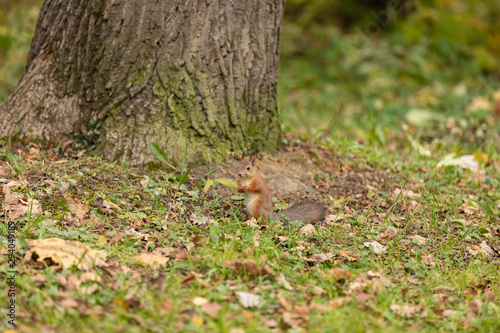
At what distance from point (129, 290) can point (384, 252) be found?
185cm

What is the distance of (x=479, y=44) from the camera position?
9.62 metres

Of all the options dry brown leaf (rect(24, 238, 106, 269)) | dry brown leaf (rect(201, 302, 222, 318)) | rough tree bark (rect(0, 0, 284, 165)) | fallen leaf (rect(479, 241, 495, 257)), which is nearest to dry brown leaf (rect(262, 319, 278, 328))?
dry brown leaf (rect(201, 302, 222, 318))

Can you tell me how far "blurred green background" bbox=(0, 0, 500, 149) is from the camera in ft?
23.2

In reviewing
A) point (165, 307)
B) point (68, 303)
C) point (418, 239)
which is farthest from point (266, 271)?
point (418, 239)

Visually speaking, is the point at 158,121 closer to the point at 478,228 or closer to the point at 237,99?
the point at 237,99

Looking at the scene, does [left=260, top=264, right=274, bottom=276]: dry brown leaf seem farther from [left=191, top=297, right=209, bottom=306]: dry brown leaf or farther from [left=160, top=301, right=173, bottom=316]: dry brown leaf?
[left=160, top=301, right=173, bottom=316]: dry brown leaf

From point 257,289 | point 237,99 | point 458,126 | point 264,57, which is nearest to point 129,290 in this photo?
point 257,289

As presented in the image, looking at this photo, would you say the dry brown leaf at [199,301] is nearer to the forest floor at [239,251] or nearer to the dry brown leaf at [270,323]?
the forest floor at [239,251]

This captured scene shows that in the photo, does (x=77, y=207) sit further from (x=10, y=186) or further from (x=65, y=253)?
(x=65, y=253)

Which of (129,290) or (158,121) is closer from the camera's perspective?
(129,290)

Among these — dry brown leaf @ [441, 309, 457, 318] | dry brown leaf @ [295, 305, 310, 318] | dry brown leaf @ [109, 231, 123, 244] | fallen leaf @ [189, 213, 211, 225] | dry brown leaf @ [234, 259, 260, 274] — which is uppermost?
dry brown leaf @ [109, 231, 123, 244]

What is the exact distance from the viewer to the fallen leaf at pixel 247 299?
2621mm

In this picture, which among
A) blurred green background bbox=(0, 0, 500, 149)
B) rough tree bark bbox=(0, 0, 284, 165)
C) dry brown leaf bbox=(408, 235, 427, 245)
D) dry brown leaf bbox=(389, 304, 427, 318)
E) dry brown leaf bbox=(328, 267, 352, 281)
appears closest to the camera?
dry brown leaf bbox=(389, 304, 427, 318)

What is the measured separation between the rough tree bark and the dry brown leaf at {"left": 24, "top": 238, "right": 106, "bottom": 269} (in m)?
1.25
